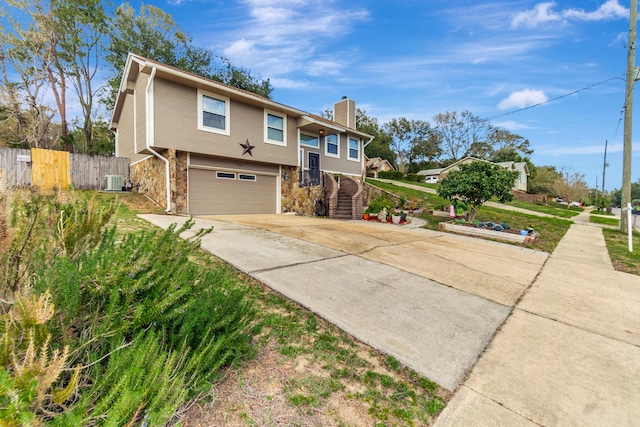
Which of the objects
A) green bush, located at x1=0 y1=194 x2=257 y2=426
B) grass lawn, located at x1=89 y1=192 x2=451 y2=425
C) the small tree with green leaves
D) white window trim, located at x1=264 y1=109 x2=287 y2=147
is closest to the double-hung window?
white window trim, located at x1=264 y1=109 x2=287 y2=147

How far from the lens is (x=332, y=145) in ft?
52.4

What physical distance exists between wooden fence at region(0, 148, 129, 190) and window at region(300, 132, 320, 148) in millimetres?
8822

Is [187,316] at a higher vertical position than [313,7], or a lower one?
lower

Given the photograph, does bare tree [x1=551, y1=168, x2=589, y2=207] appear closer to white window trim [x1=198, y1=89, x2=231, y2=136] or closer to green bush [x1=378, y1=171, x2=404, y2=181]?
green bush [x1=378, y1=171, x2=404, y2=181]

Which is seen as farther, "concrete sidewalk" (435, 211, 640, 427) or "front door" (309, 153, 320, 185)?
"front door" (309, 153, 320, 185)

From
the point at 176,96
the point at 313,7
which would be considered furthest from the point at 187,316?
the point at 313,7

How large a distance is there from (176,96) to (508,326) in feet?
37.1

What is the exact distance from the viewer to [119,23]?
19.8 m

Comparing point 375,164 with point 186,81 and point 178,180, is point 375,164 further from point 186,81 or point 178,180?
point 178,180

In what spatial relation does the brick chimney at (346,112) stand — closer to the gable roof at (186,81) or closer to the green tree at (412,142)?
the gable roof at (186,81)

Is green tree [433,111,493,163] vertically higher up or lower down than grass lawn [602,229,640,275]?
higher up

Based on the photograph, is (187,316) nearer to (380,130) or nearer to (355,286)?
(355,286)

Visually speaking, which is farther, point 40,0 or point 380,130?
point 380,130

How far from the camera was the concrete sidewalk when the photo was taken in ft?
5.74
